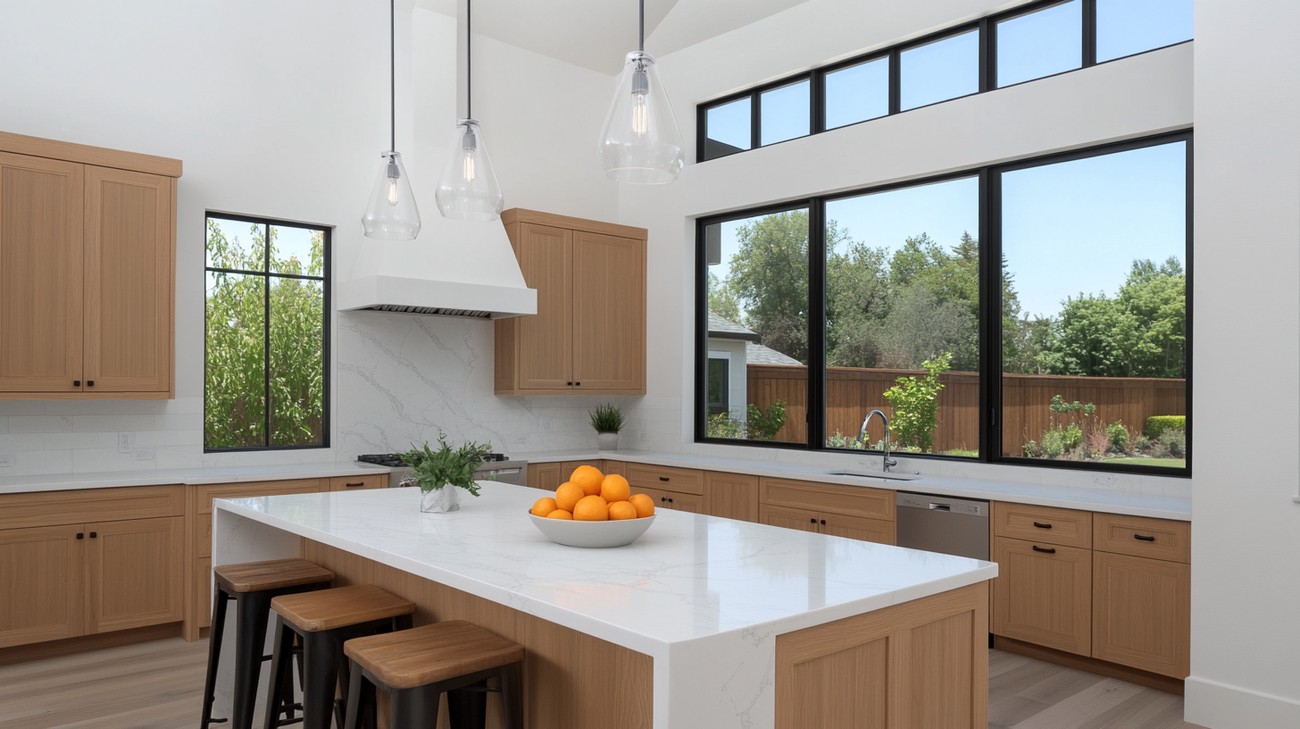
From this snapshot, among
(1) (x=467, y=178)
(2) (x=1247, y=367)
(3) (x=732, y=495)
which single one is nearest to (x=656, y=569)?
(1) (x=467, y=178)

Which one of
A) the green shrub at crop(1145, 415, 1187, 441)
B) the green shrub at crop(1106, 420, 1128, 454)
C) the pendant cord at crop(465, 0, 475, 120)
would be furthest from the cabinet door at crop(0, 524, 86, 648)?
the green shrub at crop(1145, 415, 1187, 441)

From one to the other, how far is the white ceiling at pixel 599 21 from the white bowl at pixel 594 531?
4.73 meters

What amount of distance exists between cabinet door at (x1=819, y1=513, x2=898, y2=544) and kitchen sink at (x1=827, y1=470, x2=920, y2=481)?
304 millimetres

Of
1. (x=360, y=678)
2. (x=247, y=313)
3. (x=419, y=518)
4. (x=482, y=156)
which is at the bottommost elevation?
(x=360, y=678)

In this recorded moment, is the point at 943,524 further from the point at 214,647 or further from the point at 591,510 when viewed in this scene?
the point at 214,647

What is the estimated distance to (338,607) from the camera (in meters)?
2.82

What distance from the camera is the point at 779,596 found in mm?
1972

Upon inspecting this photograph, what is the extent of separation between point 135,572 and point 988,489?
176 inches

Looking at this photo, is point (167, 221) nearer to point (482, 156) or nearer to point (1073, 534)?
point (482, 156)

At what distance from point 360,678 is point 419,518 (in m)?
0.73

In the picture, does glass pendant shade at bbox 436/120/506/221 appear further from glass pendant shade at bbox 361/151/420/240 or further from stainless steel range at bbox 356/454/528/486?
stainless steel range at bbox 356/454/528/486

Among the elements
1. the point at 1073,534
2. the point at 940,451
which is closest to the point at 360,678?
the point at 1073,534

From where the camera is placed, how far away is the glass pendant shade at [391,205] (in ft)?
11.0

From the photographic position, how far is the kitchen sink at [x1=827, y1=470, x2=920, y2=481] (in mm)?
5253
